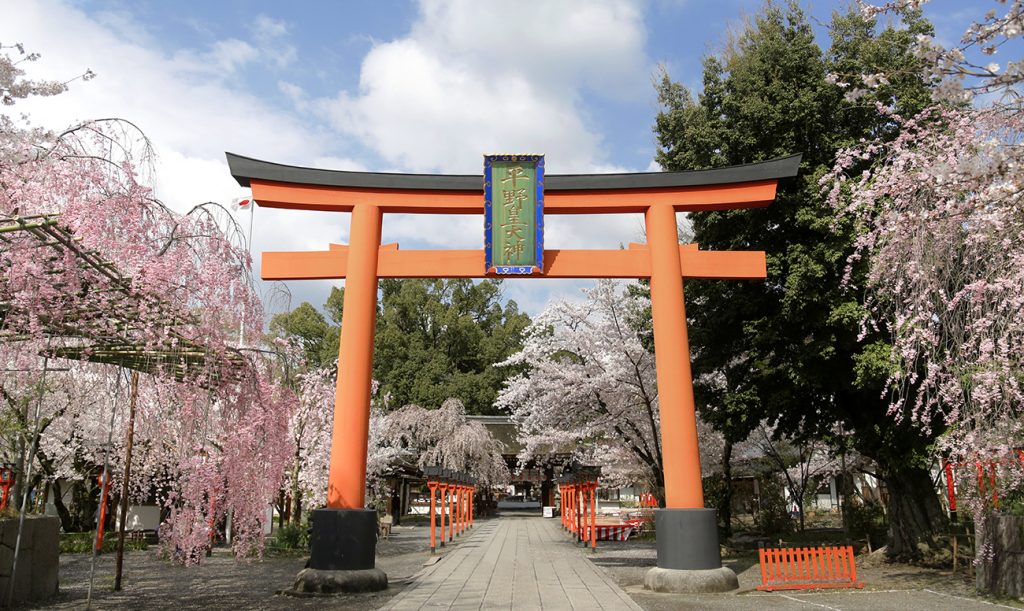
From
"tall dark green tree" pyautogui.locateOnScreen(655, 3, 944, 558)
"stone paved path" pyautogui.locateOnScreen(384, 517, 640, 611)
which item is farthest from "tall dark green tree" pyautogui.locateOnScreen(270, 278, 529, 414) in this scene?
"tall dark green tree" pyautogui.locateOnScreen(655, 3, 944, 558)

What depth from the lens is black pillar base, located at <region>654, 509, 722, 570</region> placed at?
969 cm

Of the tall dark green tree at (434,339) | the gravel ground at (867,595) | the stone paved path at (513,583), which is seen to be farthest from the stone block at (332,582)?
the tall dark green tree at (434,339)

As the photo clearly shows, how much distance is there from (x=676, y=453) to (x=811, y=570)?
289 centimetres

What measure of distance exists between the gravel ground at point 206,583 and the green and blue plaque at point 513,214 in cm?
540

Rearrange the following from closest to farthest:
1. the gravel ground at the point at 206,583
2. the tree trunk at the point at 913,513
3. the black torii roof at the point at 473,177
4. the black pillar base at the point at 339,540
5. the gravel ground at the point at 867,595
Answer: the gravel ground at the point at 867,595
the gravel ground at the point at 206,583
the black pillar base at the point at 339,540
the black torii roof at the point at 473,177
the tree trunk at the point at 913,513

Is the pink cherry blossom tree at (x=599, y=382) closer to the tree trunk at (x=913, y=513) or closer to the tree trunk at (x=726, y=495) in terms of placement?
the tree trunk at (x=726, y=495)

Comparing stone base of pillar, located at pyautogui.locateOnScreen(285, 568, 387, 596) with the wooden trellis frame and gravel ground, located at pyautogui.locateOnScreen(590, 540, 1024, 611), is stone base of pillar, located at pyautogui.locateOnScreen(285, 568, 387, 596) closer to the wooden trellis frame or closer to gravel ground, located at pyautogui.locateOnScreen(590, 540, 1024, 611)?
the wooden trellis frame

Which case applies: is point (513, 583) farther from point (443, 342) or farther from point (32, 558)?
point (443, 342)

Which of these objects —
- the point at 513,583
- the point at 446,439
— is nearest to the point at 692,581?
the point at 513,583

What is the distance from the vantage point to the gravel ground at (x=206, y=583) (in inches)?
353

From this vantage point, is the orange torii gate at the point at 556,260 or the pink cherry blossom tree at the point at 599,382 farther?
the pink cherry blossom tree at the point at 599,382

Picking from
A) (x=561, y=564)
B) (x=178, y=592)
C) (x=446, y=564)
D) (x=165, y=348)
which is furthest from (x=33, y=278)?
(x=561, y=564)

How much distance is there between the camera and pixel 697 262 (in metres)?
11.1

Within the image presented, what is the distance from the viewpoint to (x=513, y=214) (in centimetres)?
1102
